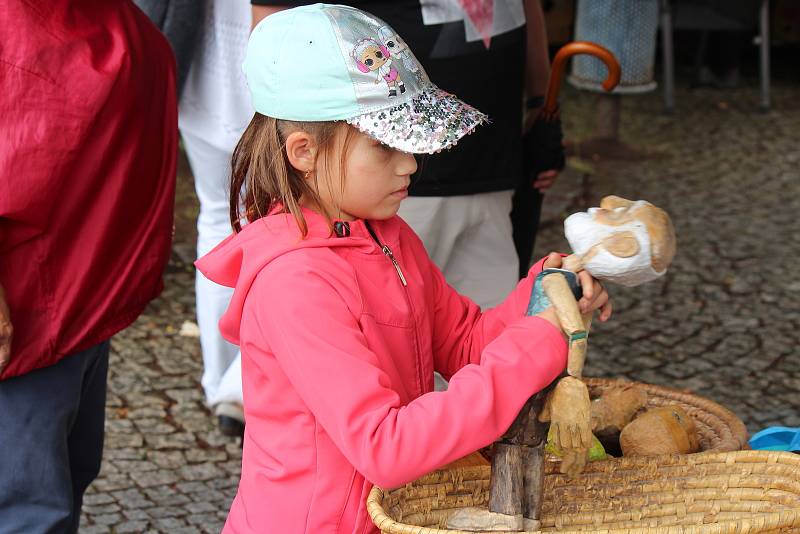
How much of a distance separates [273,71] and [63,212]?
0.59 meters

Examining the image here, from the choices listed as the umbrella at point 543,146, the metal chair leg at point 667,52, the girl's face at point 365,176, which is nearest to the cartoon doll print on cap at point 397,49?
the girl's face at point 365,176

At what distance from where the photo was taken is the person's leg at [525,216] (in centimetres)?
318

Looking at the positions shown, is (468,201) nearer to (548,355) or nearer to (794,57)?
(548,355)

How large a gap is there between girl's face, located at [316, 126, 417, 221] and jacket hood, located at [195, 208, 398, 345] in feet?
0.14

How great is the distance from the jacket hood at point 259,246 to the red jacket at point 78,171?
382 millimetres

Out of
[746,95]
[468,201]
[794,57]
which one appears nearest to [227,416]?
[468,201]

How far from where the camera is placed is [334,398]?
1.64 metres

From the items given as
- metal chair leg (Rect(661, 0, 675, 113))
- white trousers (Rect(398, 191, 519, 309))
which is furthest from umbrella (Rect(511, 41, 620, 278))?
metal chair leg (Rect(661, 0, 675, 113))

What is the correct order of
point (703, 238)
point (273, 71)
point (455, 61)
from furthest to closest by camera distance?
1. point (703, 238)
2. point (455, 61)
3. point (273, 71)

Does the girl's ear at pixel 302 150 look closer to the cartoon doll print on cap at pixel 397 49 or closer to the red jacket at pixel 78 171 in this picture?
the cartoon doll print on cap at pixel 397 49

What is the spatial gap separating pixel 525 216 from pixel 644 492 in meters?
1.41

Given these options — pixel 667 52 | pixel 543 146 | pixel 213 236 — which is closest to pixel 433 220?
pixel 543 146

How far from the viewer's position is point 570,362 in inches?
65.7

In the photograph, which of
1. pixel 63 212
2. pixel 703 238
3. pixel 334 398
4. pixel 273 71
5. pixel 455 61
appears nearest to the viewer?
pixel 334 398
